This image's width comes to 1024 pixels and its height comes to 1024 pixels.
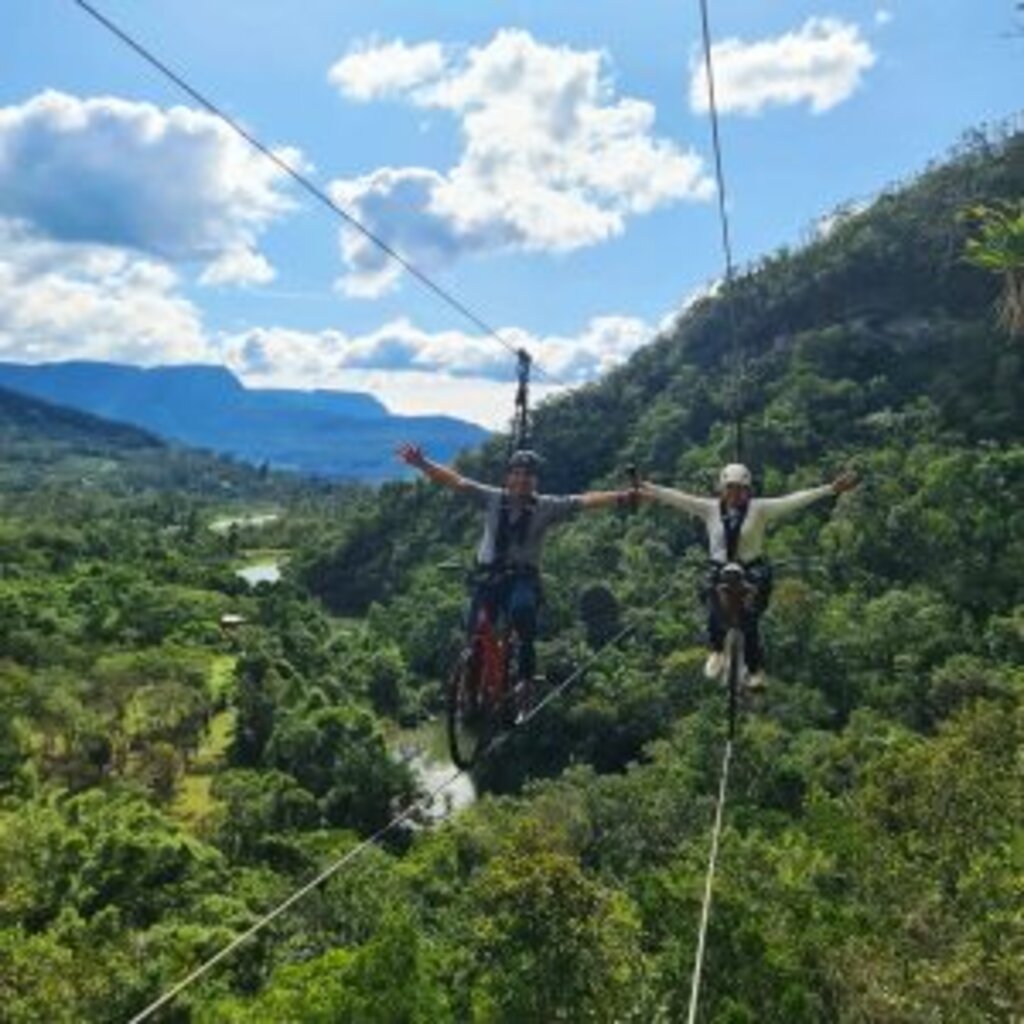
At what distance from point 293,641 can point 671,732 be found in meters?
28.2

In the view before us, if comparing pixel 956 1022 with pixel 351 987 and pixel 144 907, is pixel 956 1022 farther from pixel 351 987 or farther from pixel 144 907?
pixel 144 907

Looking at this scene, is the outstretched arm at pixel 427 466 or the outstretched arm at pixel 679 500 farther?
the outstretched arm at pixel 679 500

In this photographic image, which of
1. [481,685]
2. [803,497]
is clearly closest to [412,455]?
[481,685]

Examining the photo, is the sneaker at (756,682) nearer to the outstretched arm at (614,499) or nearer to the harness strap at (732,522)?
the harness strap at (732,522)

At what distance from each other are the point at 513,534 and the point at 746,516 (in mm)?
2346

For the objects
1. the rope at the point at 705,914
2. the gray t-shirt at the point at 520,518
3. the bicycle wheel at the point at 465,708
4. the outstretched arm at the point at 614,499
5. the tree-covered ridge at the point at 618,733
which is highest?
the outstretched arm at the point at 614,499

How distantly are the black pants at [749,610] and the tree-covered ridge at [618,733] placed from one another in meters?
3.18

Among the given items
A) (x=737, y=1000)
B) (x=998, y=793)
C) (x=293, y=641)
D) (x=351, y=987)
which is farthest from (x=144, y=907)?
(x=293, y=641)

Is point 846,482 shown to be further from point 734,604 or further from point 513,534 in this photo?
point 513,534

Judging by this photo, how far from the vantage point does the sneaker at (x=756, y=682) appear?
43.3 feet

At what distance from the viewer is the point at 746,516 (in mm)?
12391

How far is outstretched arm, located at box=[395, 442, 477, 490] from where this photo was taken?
11.2m

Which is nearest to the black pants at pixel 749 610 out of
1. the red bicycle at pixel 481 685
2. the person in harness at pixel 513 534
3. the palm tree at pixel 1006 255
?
the person in harness at pixel 513 534

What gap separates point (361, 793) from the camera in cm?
5712
